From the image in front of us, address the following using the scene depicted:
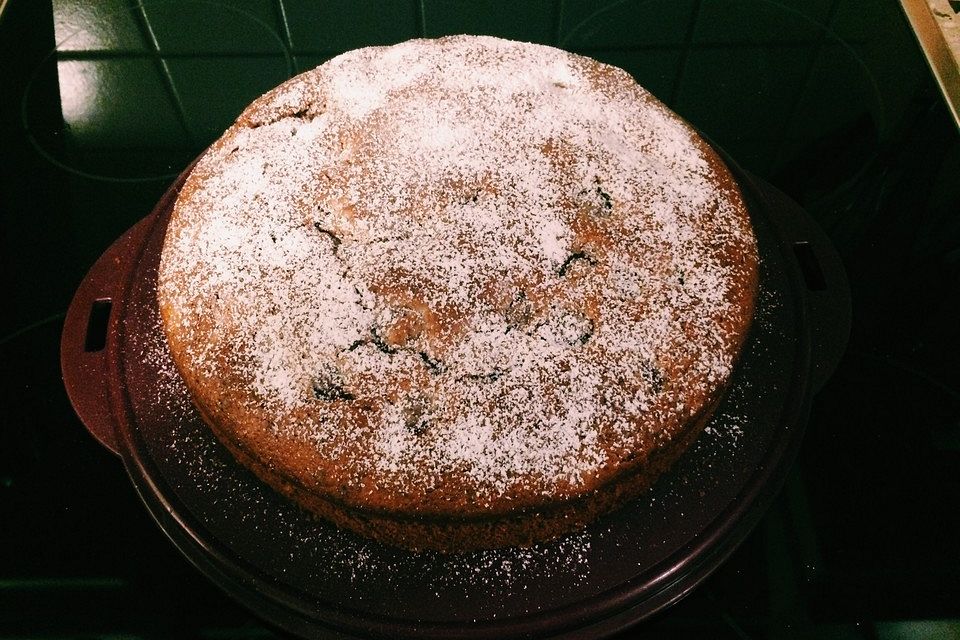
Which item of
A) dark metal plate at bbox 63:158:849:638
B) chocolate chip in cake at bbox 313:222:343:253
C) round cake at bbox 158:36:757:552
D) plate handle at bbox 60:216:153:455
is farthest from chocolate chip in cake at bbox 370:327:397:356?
plate handle at bbox 60:216:153:455

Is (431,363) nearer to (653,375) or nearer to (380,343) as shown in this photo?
(380,343)

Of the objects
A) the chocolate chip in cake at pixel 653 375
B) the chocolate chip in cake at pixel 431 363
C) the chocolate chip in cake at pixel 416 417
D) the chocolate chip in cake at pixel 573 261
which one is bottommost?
the chocolate chip in cake at pixel 416 417

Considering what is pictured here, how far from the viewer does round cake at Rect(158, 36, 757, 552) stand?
77cm

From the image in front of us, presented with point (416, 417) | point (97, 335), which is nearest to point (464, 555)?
point (416, 417)

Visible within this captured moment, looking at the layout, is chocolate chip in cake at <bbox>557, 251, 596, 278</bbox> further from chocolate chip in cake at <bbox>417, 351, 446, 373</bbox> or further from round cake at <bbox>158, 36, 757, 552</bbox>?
chocolate chip in cake at <bbox>417, 351, 446, 373</bbox>

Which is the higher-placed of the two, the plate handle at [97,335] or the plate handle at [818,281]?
the plate handle at [818,281]

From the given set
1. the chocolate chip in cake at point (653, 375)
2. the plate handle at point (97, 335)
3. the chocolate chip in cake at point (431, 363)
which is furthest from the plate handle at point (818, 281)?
the plate handle at point (97, 335)

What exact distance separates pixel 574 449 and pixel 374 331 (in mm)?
268

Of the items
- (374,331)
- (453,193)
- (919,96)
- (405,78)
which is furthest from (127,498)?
(919,96)

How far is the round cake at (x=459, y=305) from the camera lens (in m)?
0.77

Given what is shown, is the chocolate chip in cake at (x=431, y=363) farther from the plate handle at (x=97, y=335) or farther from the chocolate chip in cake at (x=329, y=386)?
the plate handle at (x=97, y=335)

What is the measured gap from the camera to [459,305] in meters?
0.82

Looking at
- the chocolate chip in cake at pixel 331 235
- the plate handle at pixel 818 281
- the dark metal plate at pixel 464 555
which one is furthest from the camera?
the plate handle at pixel 818 281

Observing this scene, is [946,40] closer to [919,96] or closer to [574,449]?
[919,96]
